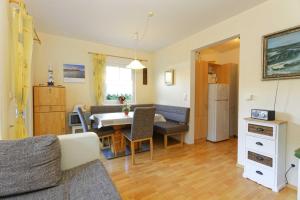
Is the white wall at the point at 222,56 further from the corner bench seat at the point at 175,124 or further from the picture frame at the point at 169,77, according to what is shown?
the corner bench seat at the point at 175,124

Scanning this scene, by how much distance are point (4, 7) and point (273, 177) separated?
363 cm

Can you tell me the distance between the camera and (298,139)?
6.75 ft

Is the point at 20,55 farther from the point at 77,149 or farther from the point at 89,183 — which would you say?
the point at 89,183

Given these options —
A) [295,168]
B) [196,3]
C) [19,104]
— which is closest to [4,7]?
[19,104]

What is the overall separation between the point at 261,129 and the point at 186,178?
1248mm

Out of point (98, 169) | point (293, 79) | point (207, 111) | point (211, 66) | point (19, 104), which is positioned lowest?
point (98, 169)

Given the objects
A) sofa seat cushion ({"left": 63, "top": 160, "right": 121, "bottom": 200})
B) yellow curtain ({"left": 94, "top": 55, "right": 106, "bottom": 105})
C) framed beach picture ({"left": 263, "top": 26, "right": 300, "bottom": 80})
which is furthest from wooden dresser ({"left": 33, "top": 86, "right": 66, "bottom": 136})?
framed beach picture ({"left": 263, "top": 26, "right": 300, "bottom": 80})

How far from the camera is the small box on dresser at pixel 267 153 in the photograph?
2023 millimetres

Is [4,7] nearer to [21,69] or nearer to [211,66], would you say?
[21,69]

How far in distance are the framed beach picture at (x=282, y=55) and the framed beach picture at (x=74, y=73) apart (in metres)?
3.95

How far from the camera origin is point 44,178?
4.01 feet

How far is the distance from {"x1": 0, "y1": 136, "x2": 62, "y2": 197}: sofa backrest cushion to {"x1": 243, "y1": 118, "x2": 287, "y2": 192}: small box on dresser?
2417mm

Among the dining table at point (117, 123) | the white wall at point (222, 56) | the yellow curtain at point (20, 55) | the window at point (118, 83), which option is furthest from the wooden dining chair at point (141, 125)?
the white wall at point (222, 56)

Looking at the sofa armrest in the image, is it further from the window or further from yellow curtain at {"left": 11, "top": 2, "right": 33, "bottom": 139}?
the window
